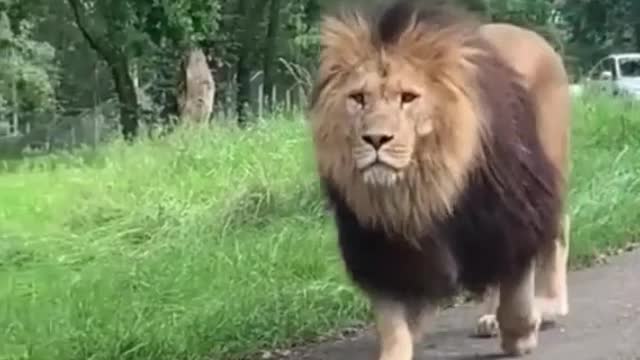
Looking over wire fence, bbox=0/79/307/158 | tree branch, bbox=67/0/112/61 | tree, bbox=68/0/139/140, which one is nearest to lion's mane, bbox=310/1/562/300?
tree, bbox=68/0/139/140

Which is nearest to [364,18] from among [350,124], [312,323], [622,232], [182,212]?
[350,124]

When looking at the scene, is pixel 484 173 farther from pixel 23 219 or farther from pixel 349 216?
pixel 23 219

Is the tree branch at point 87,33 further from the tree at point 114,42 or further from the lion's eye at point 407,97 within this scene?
the lion's eye at point 407,97

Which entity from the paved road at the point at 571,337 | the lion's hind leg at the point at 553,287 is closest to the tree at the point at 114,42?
the paved road at the point at 571,337

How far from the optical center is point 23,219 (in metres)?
13.6

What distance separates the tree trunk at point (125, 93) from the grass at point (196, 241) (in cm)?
1643

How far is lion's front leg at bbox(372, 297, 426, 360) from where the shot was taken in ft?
18.4

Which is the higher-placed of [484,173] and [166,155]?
[484,173]

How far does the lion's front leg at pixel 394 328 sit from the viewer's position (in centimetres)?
562

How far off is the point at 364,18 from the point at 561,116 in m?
1.37

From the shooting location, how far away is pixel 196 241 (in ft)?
33.6

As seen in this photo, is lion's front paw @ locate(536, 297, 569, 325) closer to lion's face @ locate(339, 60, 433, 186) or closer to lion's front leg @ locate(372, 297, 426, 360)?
lion's front leg @ locate(372, 297, 426, 360)

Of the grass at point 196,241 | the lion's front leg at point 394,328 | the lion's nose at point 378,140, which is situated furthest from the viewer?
the grass at point 196,241

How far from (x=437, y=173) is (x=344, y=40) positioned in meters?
0.60
